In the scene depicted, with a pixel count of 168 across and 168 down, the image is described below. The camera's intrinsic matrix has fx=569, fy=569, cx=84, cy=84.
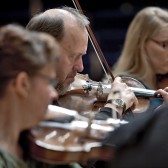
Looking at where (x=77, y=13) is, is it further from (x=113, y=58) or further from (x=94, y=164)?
(x=113, y=58)

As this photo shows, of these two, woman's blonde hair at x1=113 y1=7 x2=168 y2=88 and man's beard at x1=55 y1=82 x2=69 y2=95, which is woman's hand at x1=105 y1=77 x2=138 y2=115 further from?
woman's blonde hair at x1=113 y1=7 x2=168 y2=88

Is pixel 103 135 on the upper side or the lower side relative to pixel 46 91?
lower

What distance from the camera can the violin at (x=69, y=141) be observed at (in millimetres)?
1396

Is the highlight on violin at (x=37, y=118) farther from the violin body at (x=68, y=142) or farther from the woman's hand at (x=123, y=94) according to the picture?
the woman's hand at (x=123, y=94)

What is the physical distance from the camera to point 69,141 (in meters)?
1.44

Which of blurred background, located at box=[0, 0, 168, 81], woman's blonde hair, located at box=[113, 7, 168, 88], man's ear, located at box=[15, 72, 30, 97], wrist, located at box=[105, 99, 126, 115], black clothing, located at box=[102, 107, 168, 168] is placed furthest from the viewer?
blurred background, located at box=[0, 0, 168, 81]

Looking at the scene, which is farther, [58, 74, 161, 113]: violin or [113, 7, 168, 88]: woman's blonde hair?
[113, 7, 168, 88]: woman's blonde hair

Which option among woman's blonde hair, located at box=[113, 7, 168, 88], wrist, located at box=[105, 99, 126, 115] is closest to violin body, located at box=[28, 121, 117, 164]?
wrist, located at box=[105, 99, 126, 115]

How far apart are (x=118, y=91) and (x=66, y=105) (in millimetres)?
231

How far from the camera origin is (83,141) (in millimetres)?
1450

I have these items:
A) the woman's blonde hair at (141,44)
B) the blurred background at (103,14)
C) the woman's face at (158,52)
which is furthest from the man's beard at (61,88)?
the blurred background at (103,14)

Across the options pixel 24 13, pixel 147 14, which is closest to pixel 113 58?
pixel 24 13

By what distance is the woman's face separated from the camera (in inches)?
117

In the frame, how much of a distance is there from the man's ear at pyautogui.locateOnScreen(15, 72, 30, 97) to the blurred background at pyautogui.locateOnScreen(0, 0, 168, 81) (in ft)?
11.1
